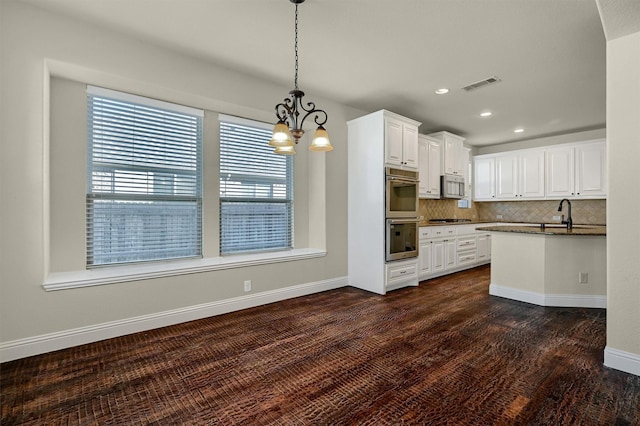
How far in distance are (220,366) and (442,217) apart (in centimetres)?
565

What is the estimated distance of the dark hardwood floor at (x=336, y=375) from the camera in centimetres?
176

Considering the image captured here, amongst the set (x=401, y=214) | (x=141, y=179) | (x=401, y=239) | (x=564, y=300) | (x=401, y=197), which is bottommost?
(x=564, y=300)

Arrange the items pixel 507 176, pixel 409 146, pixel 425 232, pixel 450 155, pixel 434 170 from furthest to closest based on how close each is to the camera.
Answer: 1. pixel 507 176
2. pixel 450 155
3. pixel 434 170
4. pixel 425 232
5. pixel 409 146

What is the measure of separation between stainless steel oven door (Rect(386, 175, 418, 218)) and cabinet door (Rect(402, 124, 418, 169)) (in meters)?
0.26

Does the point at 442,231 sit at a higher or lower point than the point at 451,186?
lower

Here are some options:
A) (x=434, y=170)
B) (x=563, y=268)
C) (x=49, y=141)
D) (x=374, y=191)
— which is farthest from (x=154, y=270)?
(x=434, y=170)

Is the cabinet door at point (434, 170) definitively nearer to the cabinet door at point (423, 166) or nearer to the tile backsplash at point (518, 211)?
the cabinet door at point (423, 166)

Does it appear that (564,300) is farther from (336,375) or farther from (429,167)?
(336,375)

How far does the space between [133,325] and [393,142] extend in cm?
375

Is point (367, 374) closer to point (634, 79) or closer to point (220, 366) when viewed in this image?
point (220, 366)

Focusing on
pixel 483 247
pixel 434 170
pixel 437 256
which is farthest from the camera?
pixel 483 247

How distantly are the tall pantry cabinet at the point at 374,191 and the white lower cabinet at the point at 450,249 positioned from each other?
0.48 m

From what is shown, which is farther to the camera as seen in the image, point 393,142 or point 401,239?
point 401,239

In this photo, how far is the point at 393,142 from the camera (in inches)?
170
